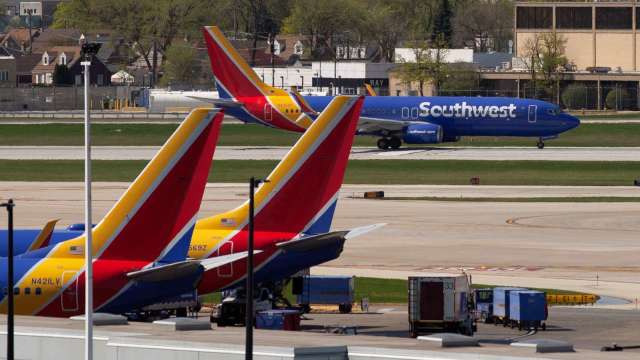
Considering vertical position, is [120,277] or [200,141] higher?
[200,141]

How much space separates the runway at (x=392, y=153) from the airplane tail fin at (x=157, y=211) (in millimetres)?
79662

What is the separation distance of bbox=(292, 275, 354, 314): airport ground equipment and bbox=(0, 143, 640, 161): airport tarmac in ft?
223

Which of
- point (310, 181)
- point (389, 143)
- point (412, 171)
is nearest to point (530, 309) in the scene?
point (310, 181)

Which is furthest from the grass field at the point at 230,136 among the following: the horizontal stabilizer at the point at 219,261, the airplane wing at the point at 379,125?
the horizontal stabilizer at the point at 219,261

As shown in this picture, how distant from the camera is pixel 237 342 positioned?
34.2m

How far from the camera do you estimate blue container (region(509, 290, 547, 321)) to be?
47.4m

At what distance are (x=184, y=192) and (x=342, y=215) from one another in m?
40.3

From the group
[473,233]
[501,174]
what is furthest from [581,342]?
[501,174]

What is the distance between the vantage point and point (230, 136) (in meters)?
151

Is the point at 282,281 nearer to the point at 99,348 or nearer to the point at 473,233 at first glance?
the point at 99,348

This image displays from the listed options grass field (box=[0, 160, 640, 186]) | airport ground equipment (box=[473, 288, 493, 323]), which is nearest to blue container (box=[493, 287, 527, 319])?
airport ground equipment (box=[473, 288, 493, 323])

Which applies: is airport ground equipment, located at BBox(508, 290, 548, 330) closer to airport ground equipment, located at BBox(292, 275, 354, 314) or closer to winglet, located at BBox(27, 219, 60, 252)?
airport ground equipment, located at BBox(292, 275, 354, 314)

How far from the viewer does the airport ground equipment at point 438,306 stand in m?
44.2

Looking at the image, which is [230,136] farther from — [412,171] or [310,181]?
[310,181]
